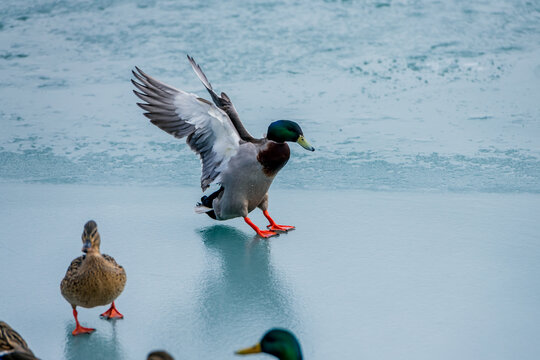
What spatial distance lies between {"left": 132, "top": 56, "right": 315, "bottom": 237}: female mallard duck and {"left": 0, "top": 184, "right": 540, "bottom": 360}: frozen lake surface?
7.8 inches

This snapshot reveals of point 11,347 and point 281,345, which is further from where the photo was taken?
point 11,347

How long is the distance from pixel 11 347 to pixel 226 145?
1.92 meters

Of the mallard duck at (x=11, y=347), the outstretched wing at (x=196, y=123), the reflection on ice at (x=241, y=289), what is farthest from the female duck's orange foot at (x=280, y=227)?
the mallard duck at (x=11, y=347)

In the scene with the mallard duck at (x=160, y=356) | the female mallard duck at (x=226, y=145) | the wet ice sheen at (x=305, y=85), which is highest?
the mallard duck at (x=160, y=356)

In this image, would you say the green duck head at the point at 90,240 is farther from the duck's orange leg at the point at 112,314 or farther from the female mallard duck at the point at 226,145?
the female mallard duck at the point at 226,145

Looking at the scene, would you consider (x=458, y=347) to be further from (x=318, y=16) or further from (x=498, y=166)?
(x=318, y=16)

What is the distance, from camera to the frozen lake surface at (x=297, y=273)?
2.82 meters

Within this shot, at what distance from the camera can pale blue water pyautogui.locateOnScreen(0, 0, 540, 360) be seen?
297 centimetres

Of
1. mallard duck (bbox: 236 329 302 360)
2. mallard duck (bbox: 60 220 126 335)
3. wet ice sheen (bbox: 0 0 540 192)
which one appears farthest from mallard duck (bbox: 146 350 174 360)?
wet ice sheen (bbox: 0 0 540 192)

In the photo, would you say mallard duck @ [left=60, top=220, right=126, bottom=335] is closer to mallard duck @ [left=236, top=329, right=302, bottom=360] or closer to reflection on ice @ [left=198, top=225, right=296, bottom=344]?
reflection on ice @ [left=198, top=225, right=296, bottom=344]

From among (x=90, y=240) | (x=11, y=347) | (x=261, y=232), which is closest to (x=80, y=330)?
(x=90, y=240)

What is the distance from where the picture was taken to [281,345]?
6.71 ft

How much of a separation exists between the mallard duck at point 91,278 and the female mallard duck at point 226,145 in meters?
1.26

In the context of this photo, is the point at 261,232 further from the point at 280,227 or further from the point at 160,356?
the point at 160,356
